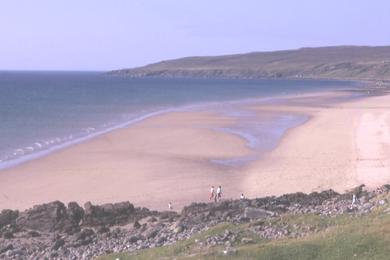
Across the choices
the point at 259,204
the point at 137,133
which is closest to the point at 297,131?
the point at 137,133

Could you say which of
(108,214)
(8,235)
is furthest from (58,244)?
(108,214)

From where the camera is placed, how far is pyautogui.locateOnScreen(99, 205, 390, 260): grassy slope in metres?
13.4

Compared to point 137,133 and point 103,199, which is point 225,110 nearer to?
point 137,133

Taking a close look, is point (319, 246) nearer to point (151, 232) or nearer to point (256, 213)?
point (256, 213)

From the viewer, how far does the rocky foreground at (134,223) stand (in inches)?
632

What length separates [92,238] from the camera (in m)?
17.5

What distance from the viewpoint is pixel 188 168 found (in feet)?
110

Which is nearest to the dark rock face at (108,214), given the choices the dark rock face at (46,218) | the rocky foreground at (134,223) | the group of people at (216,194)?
the rocky foreground at (134,223)

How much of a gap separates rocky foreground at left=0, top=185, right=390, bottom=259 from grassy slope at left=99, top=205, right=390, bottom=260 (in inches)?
17.5

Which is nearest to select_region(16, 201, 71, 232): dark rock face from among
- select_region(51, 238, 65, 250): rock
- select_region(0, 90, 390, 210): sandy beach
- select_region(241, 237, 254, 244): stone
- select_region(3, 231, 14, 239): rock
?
select_region(3, 231, 14, 239): rock

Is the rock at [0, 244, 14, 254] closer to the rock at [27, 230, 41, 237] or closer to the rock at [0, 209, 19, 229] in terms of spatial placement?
the rock at [27, 230, 41, 237]

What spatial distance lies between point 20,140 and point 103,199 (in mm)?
24481

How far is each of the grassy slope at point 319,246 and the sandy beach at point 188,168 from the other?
9691 millimetres

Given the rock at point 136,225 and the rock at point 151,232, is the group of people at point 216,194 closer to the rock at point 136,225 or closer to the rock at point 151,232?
the rock at point 136,225
